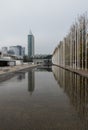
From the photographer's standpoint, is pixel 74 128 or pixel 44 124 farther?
pixel 44 124

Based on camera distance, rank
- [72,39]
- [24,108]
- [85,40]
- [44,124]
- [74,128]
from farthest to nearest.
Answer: [72,39]
[85,40]
[24,108]
[44,124]
[74,128]

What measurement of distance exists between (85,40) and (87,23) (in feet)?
14.2

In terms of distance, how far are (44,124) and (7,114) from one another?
6.62ft

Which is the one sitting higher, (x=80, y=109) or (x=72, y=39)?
(x=72, y=39)

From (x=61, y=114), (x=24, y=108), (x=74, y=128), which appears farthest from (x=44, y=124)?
(x=24, y=108)

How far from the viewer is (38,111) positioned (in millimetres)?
9102

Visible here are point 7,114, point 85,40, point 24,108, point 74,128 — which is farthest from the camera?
point 85,40

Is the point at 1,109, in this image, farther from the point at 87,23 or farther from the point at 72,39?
the point at 72,39

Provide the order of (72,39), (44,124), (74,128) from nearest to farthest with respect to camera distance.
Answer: (74,128) < (44,124) < (72,39)

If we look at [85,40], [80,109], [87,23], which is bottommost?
[80,109]

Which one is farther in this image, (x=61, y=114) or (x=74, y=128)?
(x=61, y=114)

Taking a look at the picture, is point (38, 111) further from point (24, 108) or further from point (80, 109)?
point (80, 109)

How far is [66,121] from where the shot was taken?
750 centimetres

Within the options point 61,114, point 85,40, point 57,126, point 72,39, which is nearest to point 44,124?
point 57,126
